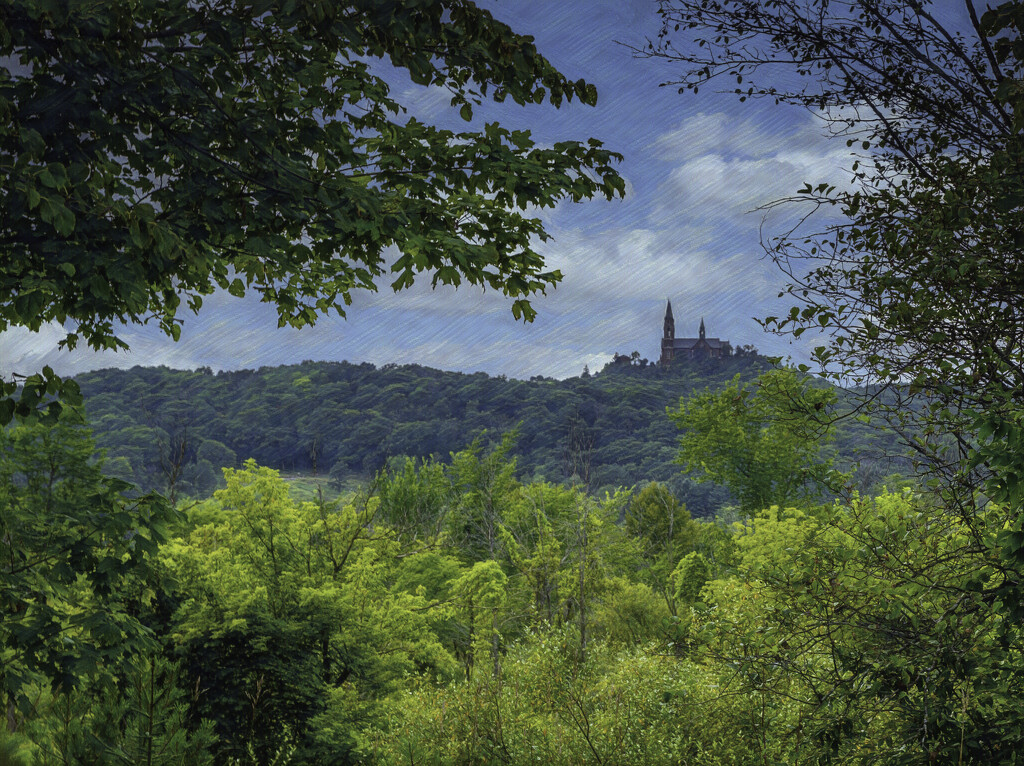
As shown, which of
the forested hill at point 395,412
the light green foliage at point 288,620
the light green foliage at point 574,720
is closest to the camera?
the light green foliage at point 574,720

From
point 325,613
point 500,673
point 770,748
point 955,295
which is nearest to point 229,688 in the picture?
point 325,613

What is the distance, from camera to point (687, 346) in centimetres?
13750

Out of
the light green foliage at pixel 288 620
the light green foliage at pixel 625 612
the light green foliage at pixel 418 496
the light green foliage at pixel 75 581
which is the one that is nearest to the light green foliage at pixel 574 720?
the light green foliage at pixel 288 620

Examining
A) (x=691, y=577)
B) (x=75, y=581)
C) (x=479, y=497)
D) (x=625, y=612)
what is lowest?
(x=625, y=612)

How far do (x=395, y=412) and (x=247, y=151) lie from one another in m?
88.9

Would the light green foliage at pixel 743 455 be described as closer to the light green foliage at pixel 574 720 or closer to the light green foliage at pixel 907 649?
the light green foliage at pixel 574 720

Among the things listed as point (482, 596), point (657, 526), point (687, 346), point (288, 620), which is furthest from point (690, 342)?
point (288, 620)

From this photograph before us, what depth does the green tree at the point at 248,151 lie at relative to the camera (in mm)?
3988

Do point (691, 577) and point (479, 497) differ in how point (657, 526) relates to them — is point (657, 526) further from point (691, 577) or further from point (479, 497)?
point (479, 497)

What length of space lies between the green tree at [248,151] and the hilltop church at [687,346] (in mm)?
117784

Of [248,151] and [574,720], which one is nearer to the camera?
[248,151]

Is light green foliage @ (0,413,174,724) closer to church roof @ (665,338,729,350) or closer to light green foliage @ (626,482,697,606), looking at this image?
light green foliage @ (626,482,697,606)

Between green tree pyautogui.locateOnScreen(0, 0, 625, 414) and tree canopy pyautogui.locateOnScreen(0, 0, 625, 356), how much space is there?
0.01 metres

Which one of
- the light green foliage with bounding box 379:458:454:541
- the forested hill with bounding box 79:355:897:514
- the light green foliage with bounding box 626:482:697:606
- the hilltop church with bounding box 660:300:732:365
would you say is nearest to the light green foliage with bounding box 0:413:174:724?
the light green foliage with bounding box 379:458:454:541
